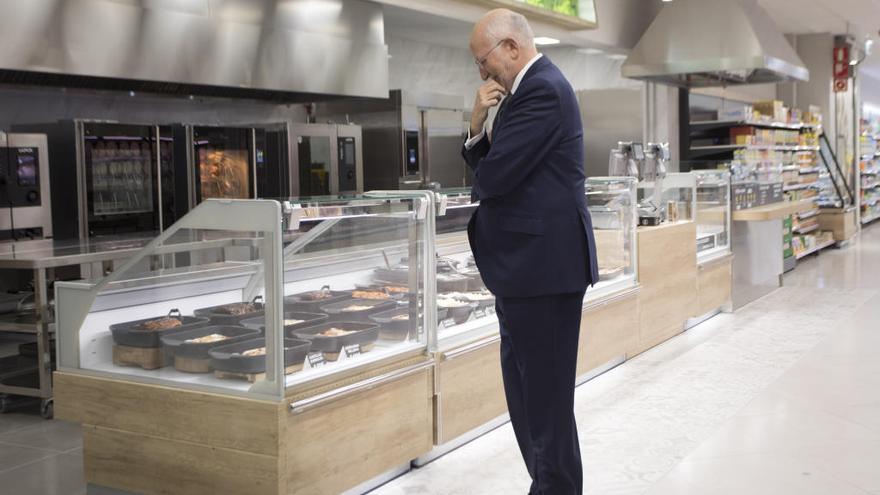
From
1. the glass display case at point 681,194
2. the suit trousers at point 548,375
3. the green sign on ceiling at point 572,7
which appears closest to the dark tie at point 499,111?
the suit trousers at point 548,375

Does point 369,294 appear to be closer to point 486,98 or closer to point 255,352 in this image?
point 255,352

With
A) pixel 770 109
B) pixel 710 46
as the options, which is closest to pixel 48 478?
pixel 710 46

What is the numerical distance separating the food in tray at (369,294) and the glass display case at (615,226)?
223cm

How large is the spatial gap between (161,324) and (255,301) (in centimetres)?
40

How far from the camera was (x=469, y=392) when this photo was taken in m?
4.11

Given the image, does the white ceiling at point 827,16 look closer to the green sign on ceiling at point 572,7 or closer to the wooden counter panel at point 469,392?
the green sign on ceiling at point 572,7

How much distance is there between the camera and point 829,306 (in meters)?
8.20

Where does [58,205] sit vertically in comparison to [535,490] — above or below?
above

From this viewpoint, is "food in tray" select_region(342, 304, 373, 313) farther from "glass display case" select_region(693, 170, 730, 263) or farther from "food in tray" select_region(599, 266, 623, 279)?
"glass display case" select_region(693, 170, 730, 263)

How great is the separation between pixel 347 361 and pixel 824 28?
14403 millimetres


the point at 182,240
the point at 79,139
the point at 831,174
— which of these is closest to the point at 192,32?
the point at 79,139

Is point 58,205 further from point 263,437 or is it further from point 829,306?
point 829,306

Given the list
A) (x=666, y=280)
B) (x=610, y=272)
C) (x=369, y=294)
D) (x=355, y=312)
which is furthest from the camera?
Answer: (x=666, y=280)

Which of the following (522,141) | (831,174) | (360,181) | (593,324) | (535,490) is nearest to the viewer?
(522,141)
